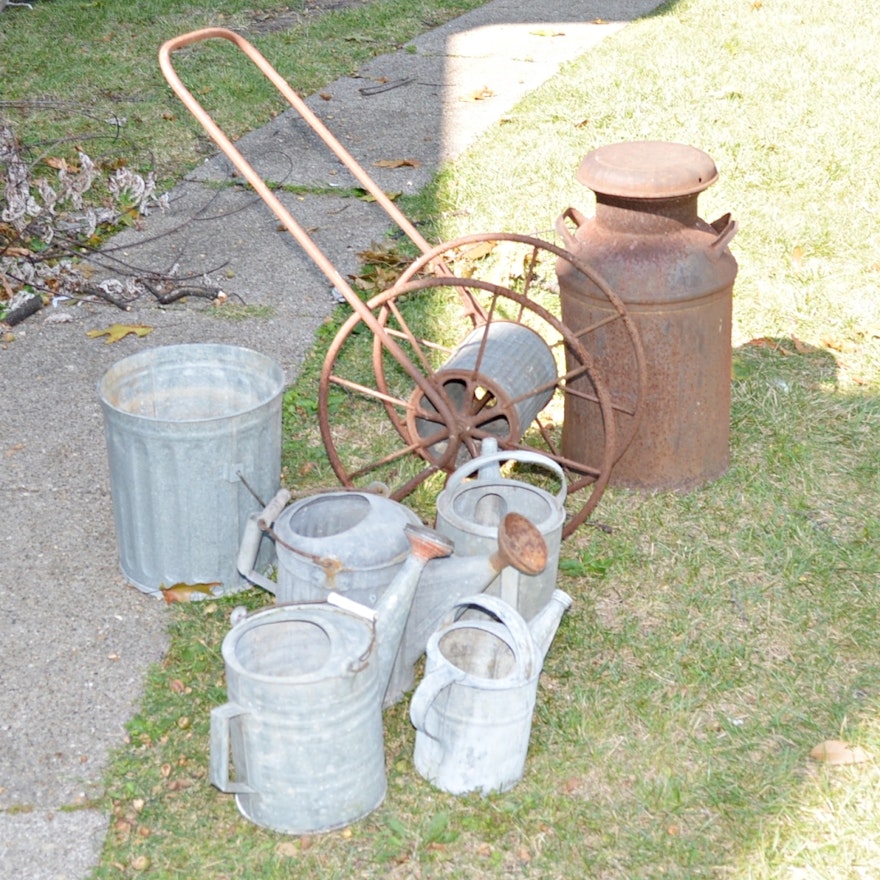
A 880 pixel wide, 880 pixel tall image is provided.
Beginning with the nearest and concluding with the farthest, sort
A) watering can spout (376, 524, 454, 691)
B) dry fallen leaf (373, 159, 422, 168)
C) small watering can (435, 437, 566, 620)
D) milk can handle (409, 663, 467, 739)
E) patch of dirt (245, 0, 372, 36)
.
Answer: milk can handle (409, 663, 467, 739) < watering can spout (376, 524, 454, 691) < small watering can (435, 437, 566, 620) < dry fallen leaf (373, 159, 422, 168) < patch of dirt (245, 0, 372, 36)

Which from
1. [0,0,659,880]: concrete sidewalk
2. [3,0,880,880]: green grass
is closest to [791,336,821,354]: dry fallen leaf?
[3,0,880,880]: green grass

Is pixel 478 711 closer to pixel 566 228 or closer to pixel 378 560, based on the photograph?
pixel 378 560

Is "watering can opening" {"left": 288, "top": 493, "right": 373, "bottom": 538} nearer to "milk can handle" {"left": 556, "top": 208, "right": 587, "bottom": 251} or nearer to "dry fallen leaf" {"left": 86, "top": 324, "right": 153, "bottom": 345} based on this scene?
"milk can handle" {"left": 556, "top": 208, "right": 587, "bottom": 251}

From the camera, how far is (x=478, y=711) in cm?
270

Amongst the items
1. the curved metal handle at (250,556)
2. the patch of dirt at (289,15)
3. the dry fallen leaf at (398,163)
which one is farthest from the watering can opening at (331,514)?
the patch of dirt at (289,15)

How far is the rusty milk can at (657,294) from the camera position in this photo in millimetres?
3537

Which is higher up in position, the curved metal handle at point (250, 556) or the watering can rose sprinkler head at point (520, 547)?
the watering can rose sprinkler head at point (520, 547)

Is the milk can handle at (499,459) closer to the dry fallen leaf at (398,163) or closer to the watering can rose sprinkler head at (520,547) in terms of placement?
the watering can rose sprinkler head at (520,547)

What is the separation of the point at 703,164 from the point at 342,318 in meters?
1.93

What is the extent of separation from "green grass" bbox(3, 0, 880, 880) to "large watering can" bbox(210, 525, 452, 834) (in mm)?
84

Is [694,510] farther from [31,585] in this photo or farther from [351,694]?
[31,585]

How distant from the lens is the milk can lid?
136 inches

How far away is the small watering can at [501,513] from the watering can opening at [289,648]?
1.53ft

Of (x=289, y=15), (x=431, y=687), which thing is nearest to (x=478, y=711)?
(x=431, y=687)
